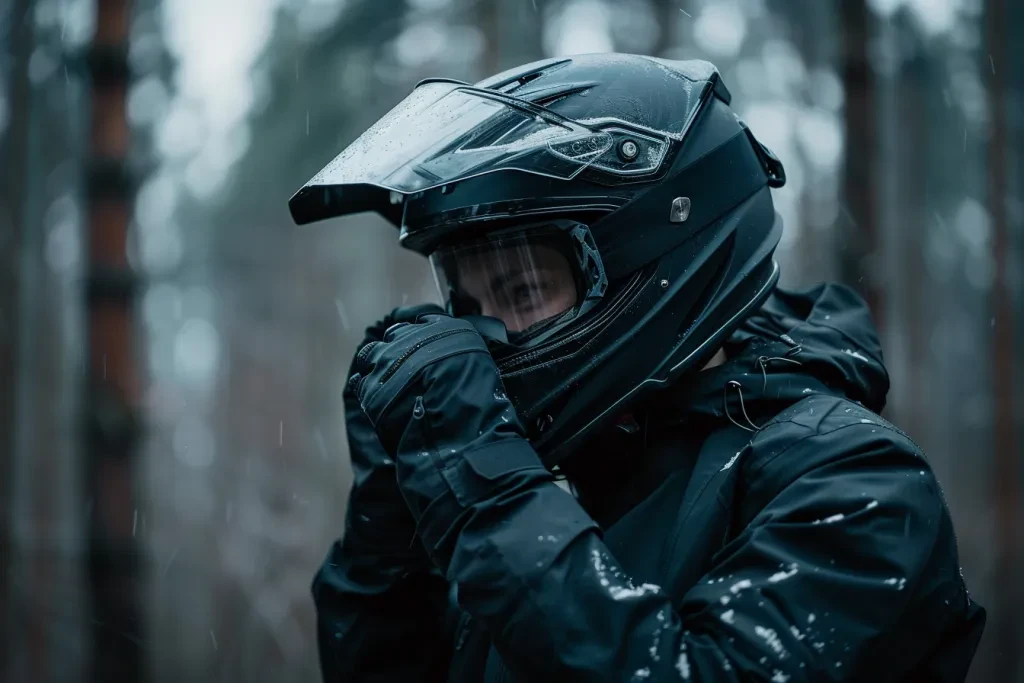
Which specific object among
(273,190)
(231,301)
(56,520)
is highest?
(273,190)

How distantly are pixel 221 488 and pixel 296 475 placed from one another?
2.44 metres

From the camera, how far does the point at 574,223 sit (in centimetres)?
198

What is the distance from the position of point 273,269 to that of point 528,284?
52.3ft

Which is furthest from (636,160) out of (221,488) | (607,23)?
(221,488)

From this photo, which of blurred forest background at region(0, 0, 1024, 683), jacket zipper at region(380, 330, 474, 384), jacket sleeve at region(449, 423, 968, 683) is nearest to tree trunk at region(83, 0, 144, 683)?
blurred forest background at region(0, 0, 1024, 683)

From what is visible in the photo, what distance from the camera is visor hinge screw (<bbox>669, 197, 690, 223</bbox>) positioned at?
204 cm

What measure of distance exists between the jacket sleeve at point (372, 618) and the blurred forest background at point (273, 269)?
144 inches

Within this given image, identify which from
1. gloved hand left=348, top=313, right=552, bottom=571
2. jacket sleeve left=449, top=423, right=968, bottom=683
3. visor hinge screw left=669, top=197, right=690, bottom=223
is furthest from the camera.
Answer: visor hinge screw left=669, top=197, right=690, bottom=223

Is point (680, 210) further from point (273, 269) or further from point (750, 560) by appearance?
point (273, 269)

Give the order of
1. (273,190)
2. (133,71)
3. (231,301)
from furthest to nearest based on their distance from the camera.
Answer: (231,301) → (273,190) → (133,71)

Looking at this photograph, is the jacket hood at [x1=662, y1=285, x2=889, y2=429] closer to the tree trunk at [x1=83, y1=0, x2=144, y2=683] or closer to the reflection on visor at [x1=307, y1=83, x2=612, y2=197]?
the reflection on visor at [x1=307, y1=83, x2=612, y2=197]

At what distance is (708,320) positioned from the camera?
6.57ft

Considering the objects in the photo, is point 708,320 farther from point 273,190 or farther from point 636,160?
point 273,190

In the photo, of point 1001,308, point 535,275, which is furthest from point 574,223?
point 1001,308
